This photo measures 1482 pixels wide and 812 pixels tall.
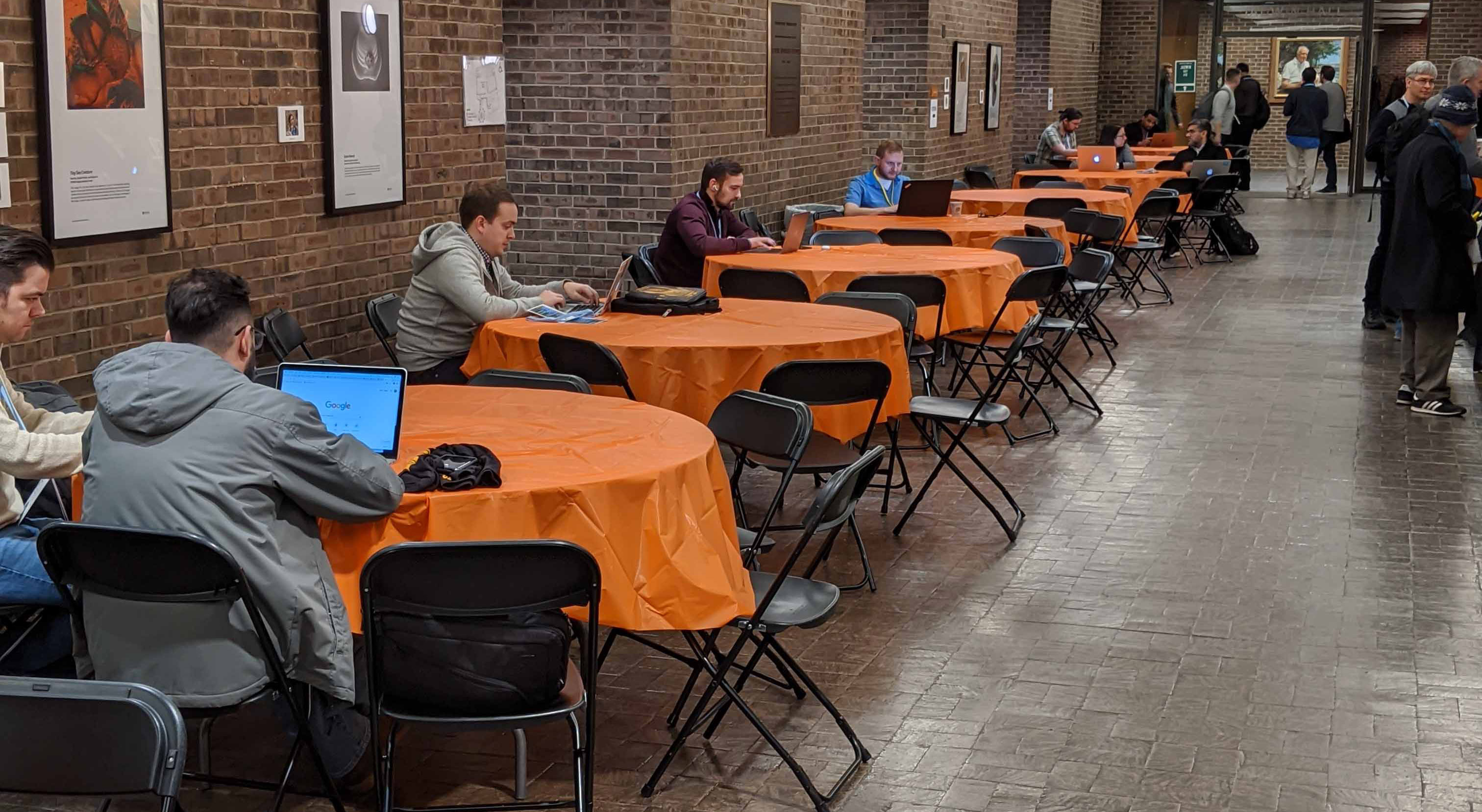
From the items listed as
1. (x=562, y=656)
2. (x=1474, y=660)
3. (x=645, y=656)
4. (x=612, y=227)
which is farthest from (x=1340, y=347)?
(x=562, y=656)

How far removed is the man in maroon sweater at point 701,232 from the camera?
292 inches

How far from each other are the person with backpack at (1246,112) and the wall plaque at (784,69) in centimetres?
1080

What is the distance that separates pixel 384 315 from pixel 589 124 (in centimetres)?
315

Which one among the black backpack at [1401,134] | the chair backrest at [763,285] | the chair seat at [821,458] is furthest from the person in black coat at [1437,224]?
the chair seat at [821,458]

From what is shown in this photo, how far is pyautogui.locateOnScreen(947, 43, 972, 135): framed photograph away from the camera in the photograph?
14859mm

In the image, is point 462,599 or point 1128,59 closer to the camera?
point 462,599

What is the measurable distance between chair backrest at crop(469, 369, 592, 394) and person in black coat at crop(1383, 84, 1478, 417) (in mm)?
4510

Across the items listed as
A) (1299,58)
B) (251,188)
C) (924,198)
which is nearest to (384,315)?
(251,188)

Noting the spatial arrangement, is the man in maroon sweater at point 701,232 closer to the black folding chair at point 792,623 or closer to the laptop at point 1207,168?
the black folding chair at point 792,623

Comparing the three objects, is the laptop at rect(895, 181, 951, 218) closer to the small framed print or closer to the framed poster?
the framed poster

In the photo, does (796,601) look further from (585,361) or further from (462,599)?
(585,361)

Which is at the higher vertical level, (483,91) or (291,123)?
(483,91)

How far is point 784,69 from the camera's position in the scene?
1088 cm

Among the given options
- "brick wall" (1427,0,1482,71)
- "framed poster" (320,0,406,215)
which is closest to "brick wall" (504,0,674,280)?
"framed poster" (320,0,406,215)
